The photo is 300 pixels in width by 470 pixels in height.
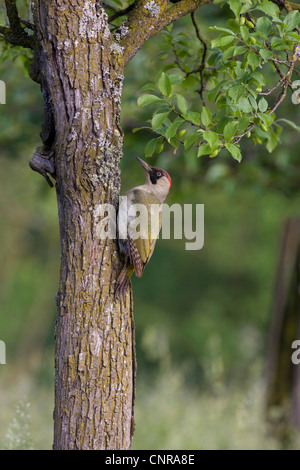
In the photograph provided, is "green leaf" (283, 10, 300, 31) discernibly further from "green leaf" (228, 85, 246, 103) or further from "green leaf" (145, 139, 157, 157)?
"green leaf" (145, 139, 157, 157)

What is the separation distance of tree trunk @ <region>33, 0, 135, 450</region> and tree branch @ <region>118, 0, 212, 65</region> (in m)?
0.18

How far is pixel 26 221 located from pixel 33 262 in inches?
210

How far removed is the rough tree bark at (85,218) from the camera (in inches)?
119

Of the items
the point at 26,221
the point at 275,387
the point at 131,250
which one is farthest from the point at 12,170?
the point at 131,250

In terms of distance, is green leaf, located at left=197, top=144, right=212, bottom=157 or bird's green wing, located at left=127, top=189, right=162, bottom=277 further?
bird's green wing, located at left=127, top=189, right=162, bottom=277

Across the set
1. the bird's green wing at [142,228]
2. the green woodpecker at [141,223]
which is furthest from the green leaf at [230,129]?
the bird's green wing at [142,228]

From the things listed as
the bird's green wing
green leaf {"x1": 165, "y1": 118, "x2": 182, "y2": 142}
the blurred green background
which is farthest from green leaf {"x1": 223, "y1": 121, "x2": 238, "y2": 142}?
the blurred green background

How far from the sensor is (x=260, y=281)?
1952cm

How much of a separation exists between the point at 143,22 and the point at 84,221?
3.80 feet

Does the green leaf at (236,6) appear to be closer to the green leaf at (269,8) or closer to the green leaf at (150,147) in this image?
the green leaf at (269,8)

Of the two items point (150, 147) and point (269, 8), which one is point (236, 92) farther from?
point (150, 147)

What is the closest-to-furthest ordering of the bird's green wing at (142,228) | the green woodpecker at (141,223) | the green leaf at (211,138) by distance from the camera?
the green leaf at (211,138), the green woodpecker at (141,223), the bird's green wing at (142,228)

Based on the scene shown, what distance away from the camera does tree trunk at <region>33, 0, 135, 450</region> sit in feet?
9.89

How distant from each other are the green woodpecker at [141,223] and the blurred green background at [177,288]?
1.02 meters
